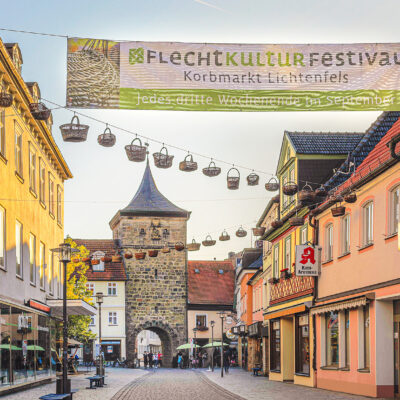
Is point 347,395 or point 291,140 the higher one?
point 291,140

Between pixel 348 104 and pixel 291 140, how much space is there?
20584 mm

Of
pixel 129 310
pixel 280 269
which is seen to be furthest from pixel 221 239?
pixel 129 310

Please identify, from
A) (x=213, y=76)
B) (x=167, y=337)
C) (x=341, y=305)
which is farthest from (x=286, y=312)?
(x=167, y=337)

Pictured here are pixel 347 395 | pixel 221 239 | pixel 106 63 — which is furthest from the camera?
pixel 221 239

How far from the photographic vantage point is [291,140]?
3609cm

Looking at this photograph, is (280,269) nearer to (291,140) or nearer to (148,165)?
(291,140)

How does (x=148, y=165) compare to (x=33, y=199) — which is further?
(x=148, y=165)

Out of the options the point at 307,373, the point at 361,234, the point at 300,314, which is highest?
the point at 361,234

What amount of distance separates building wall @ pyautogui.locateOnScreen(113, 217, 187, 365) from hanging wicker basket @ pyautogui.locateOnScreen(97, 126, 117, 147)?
6017 centimetres

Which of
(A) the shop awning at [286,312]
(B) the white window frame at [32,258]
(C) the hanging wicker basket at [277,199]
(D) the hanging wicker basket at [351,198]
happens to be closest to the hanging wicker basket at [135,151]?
(D) the hanging wicker basket at [351,198]

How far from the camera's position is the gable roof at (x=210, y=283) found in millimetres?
84062

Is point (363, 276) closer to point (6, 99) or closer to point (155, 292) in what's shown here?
point (6, 99)

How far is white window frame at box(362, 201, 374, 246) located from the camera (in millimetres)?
25219

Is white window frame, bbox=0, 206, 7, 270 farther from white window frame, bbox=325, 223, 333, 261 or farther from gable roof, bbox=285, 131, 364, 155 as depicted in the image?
gable roof, bbox=285, 131, 364, 155
